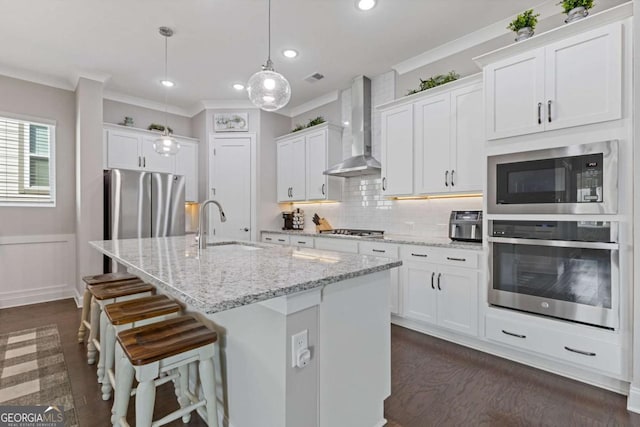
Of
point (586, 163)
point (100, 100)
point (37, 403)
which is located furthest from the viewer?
point (100, 100)

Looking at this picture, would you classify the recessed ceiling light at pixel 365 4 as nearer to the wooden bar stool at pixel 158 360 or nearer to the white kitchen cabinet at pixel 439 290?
the white kitchen cabinet at pixel 439 290

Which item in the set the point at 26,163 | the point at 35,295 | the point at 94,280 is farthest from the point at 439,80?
the point at 35,295

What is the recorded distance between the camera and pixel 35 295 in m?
4.04

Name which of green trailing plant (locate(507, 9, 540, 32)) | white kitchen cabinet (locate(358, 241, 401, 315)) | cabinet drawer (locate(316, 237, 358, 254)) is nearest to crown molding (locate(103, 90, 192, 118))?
cabinet drawer (locate(316, 237, 358, 254))

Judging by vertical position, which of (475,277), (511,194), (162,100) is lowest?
(475,277)

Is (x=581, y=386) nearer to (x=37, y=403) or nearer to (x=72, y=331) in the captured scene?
(x=37, y=403)

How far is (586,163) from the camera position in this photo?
2.05 m

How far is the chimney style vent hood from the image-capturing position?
13.2 feet

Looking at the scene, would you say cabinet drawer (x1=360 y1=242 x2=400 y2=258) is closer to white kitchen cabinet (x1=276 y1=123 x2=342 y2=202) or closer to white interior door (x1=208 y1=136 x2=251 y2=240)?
white kitchen cabinet (x1=276 y1=123 x2=342 y2=202)

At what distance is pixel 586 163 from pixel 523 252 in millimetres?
725

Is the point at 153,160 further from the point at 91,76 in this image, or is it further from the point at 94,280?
the point at 94,280

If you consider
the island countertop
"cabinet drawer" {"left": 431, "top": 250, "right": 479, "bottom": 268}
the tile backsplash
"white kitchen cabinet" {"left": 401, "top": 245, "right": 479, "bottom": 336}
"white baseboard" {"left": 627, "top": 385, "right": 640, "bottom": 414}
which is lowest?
"white baseboard" {"left": 627, "top": 385, "right": 640, "bottom": 414}

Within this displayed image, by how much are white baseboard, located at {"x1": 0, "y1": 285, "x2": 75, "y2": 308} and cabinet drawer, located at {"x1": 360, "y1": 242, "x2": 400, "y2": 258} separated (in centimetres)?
405

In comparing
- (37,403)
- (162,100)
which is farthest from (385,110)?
(37,403)
